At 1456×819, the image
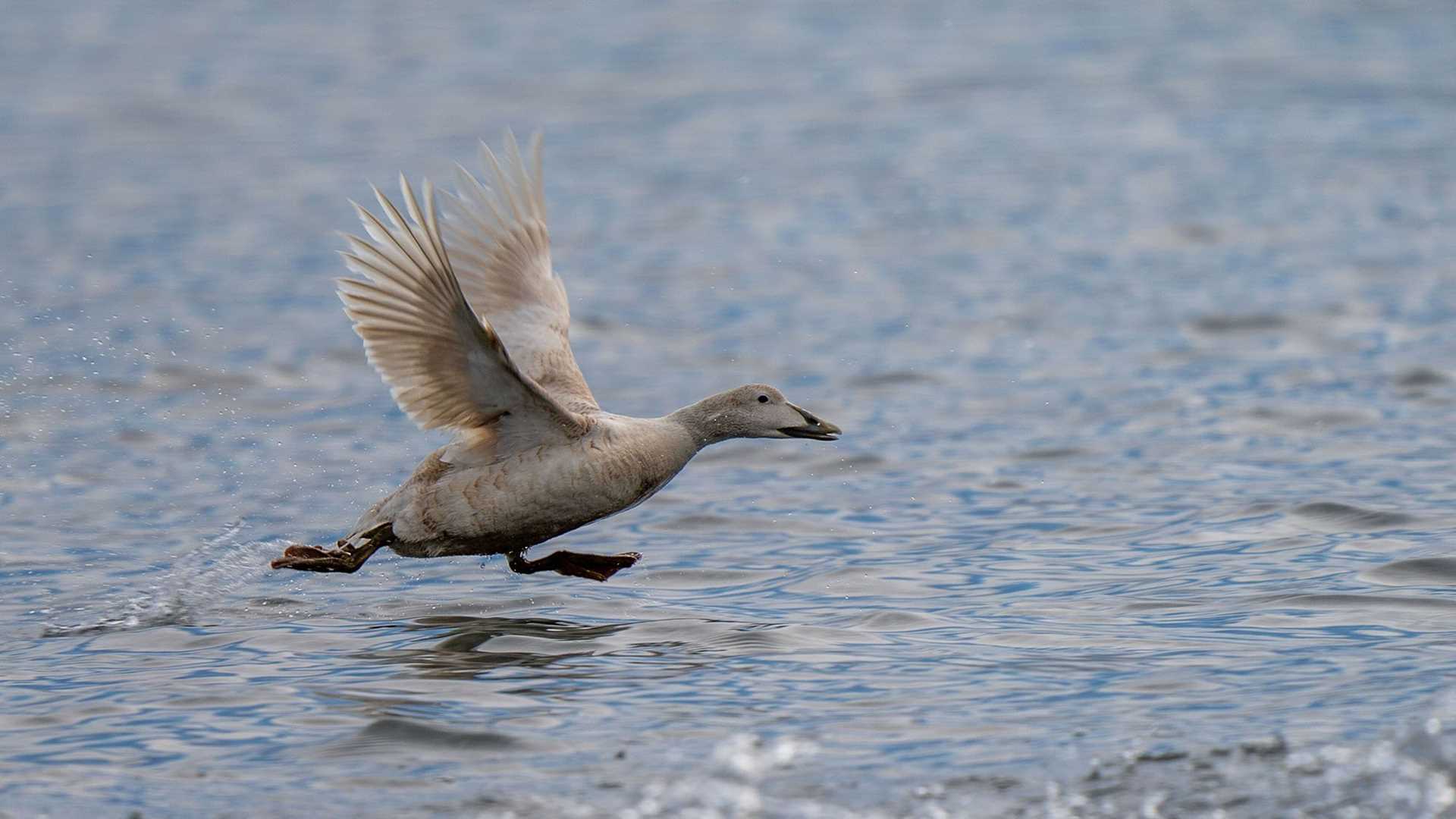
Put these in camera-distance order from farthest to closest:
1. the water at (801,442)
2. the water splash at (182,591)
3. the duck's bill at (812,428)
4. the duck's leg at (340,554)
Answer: the duck's bill at (812,428) → the water splash at (182,591) → the duck's leg at (340,554) → the water at (801,442)

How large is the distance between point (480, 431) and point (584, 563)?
0.74 m

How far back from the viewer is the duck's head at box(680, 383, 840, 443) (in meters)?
8.28

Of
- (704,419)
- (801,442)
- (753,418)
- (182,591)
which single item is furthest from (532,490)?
(801,442)

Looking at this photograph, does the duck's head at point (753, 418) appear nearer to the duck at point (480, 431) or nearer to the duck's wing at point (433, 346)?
the duck at point (480, 431)

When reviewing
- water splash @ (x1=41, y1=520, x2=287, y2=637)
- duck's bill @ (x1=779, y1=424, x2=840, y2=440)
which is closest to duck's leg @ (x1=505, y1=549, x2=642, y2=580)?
duck's bill @ (x1=779, y1=424, x2=840, y2=440)

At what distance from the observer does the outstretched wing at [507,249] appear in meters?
9.41

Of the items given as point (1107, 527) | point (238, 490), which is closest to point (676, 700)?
point (1107, 527)

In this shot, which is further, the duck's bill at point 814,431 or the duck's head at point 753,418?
the duck's bill at point 814,431

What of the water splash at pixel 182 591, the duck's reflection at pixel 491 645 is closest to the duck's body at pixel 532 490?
the duck's reflection at pixel 491 645

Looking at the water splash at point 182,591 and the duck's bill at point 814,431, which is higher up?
the duck's bill at point 814,431

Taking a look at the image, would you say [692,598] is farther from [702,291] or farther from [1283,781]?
[702,291]

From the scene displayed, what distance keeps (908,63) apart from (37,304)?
1396 cm

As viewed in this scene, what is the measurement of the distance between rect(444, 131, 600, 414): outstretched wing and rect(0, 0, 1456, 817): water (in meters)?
1.20

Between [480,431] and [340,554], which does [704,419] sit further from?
[340,554]
